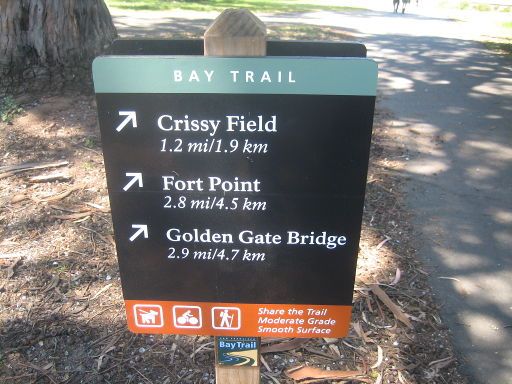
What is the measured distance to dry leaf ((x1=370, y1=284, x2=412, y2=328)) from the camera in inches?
123

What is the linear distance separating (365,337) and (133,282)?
1763mm

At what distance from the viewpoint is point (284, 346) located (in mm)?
2977

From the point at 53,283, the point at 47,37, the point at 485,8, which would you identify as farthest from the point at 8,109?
the point at 485,8

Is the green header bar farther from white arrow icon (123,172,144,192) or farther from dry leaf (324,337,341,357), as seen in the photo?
dry leaf (324,337,341,357)

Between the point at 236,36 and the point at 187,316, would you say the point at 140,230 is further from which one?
the point at 236,36

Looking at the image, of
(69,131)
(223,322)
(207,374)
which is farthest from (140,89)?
(69,131)

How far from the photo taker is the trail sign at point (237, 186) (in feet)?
5.05

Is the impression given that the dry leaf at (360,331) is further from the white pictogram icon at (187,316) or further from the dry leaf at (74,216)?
the dry leaf at (74,216)

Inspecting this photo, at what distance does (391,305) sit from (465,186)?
2.39m

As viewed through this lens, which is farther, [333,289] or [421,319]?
[421,319]

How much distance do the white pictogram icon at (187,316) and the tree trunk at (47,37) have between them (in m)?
5.08

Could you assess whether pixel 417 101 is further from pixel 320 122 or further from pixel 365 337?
pixel 320 122

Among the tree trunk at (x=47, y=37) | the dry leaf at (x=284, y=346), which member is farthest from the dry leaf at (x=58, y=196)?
the dry leaf at (x=284, y=346)

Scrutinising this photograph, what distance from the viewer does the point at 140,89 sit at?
5.13 feet
